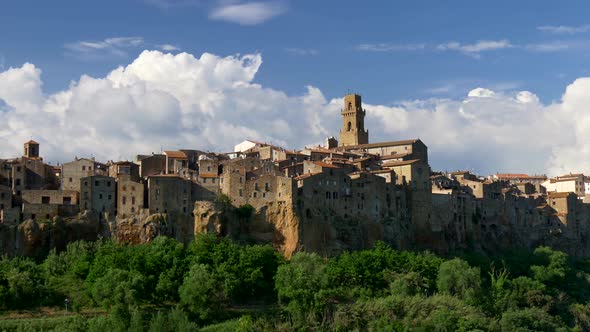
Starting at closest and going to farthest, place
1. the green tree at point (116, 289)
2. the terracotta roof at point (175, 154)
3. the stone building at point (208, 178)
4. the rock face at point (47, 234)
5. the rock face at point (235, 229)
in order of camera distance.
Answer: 1. the green tree at point (116, 289)
2. the rock face at point (47, 234)
3. the rock face at point (235, 229)
4. the stone building at point (208, 178)
5. the terracotta roof at point (175, 154)

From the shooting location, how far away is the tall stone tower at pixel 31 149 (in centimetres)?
8444

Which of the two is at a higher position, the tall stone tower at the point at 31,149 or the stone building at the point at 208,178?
the tall stone tower at the point at 31,149

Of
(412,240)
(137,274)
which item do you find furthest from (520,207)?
(137,274)

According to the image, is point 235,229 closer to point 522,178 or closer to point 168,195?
point 168,195

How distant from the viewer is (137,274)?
64875mm

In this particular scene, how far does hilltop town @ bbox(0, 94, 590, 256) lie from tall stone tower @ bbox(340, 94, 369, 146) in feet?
58.3

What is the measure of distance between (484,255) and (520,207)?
1274cm

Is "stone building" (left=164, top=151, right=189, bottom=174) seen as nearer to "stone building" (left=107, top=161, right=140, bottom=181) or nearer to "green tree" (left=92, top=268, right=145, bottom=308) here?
"stone building" (left=107, top=161, right=140, bottom=181)

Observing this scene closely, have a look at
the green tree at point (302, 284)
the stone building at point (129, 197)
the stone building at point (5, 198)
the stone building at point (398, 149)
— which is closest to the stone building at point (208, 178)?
the stone building at point (129, 197)

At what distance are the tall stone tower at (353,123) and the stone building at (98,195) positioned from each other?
4819 centimetres

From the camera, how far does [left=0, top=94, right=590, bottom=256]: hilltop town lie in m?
71.4

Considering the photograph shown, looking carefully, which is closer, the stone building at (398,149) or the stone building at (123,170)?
the stone building at (123,170)

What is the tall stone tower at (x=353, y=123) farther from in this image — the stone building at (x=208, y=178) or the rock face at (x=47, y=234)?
the rock face at (x=47, y=234)

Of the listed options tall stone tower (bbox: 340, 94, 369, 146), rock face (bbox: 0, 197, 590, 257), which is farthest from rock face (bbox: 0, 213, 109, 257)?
tall stone tower (bbox: 340, 94, 369, 146)
